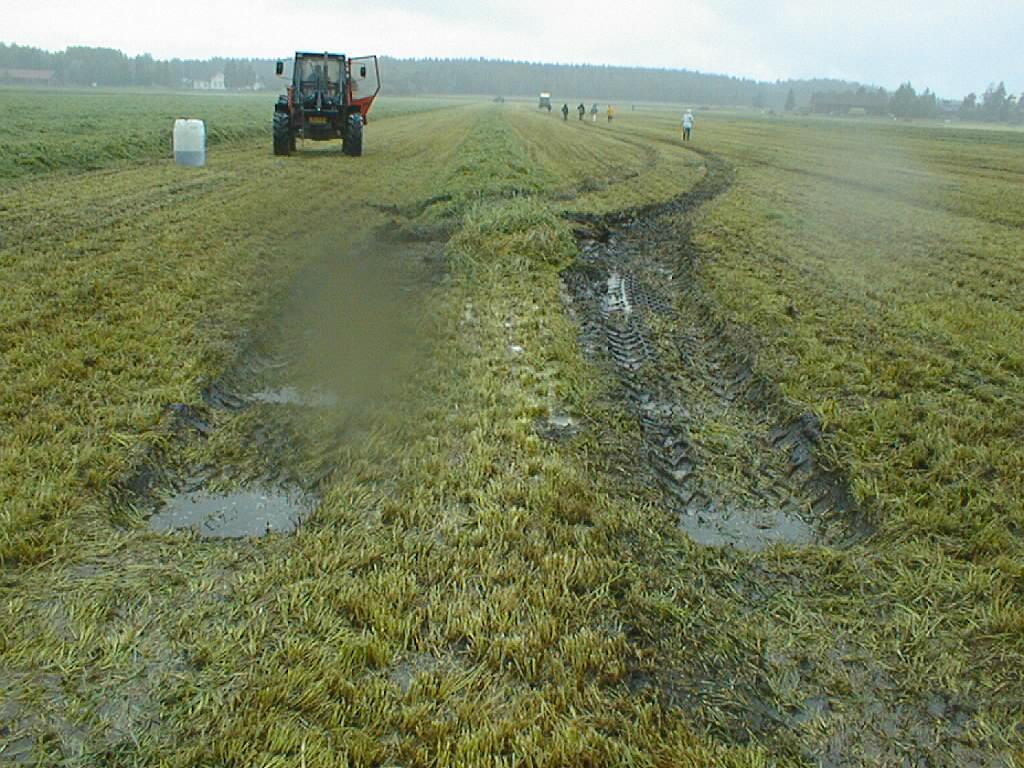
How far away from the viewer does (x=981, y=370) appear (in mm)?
5762

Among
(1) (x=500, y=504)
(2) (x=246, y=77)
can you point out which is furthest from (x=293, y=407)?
(2) (x=246, y=77)

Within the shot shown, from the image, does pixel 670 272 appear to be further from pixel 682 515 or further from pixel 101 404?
pixel 101 404

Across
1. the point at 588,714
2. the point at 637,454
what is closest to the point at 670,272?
the point at 637,454

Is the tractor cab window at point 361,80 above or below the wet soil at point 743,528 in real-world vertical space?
above

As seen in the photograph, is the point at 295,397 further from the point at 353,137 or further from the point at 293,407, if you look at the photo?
the point at 353,137

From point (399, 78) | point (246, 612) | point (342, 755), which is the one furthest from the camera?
point (399, 78)

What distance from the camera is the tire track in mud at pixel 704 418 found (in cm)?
404

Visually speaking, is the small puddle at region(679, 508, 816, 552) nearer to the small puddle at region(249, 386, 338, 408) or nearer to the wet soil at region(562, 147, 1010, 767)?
the wet soil at region(562, 147, 1010, 767)

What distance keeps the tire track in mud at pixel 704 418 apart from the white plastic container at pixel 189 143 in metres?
11.3

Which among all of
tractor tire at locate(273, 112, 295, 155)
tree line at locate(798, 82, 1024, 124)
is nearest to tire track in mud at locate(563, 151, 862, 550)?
tractor tire at locate(273, 112, 295, 155)

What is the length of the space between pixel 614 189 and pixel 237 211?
8258mm

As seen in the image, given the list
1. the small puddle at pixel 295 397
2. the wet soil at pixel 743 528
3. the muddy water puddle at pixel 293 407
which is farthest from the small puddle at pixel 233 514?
the wet soil at pixel 743 528

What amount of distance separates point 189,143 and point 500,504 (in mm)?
15537

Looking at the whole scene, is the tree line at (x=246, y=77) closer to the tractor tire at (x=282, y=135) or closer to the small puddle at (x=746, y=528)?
the tractor tire at (x=282, y=135)
